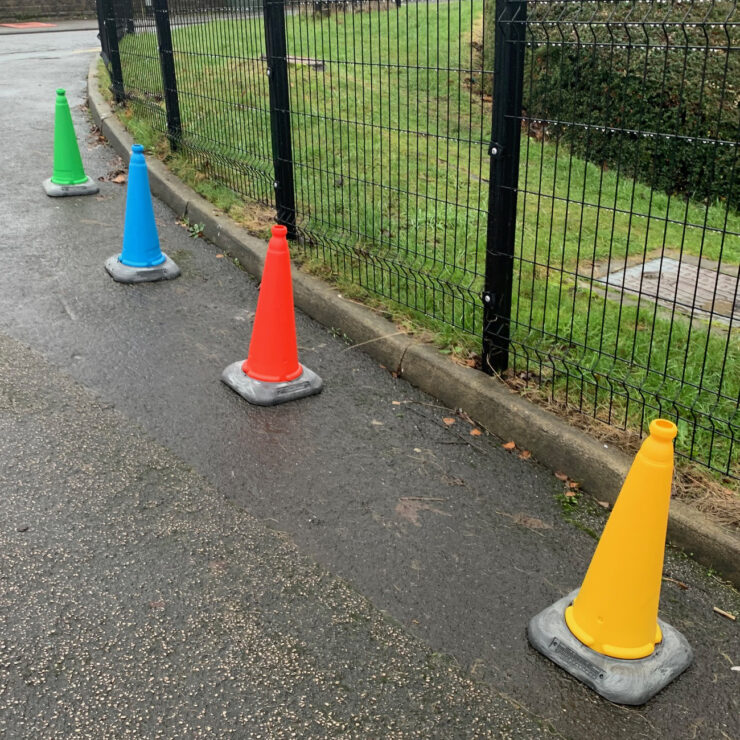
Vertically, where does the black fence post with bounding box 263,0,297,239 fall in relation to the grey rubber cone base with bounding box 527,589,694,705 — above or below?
above

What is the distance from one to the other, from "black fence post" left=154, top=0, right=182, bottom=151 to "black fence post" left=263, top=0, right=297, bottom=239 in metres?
2.27

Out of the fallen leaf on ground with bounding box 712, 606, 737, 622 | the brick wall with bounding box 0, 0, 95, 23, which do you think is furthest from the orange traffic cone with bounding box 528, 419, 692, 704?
the brick wall with bounding box 0, 0, 95, 23

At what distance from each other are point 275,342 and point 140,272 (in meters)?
1.84

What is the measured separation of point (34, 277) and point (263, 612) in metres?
3.75

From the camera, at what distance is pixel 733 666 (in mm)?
2613

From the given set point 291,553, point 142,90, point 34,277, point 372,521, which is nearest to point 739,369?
point 372,521

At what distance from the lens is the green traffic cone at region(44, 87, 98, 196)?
7.19 metres

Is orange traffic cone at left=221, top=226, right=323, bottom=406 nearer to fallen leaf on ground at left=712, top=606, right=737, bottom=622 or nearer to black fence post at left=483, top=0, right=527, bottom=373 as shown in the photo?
black fence post at left=483, top=0, right=527, bottom=373

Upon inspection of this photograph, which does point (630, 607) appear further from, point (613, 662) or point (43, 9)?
point (43, 9)

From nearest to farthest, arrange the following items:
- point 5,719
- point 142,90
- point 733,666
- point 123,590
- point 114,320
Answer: point 5,719, point 733,666, point 123,590, point 114,320, point 142,90

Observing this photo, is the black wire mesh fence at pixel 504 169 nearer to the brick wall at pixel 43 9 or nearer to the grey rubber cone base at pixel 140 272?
the grey rubber cone base at pixel 140 272

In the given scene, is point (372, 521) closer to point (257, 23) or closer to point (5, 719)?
point (5, 719)

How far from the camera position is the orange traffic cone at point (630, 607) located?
246 centimetres

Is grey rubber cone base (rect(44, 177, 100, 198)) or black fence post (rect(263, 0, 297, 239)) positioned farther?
grey rubber cone base (rect(44, 177, 100, 198))
